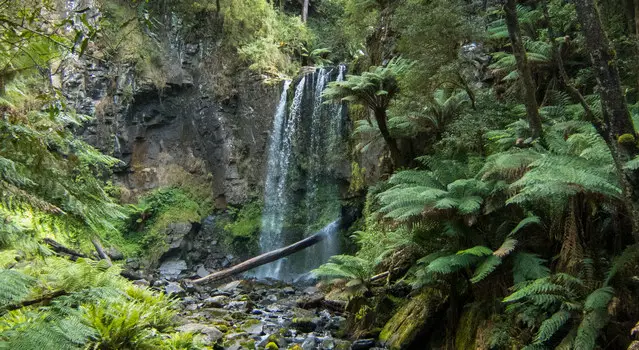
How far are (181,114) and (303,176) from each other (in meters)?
5.84

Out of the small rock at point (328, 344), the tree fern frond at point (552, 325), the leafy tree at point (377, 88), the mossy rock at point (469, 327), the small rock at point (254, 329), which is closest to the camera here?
the tree fern frond at point (552, 325)

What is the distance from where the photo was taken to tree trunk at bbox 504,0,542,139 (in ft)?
15.9

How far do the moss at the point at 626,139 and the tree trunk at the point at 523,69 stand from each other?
171 centimetres

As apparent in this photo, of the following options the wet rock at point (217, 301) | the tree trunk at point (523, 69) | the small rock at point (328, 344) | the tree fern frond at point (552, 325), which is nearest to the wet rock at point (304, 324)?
the small rock at point (328, 344)

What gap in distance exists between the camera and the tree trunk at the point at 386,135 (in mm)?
7586

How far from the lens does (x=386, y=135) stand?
7719 mm

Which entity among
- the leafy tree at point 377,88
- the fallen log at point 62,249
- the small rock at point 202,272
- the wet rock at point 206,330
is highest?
the leafy tree at point 377,88

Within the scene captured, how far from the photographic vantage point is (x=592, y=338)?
3.06m

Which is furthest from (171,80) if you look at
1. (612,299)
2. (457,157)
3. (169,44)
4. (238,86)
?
(612,299)

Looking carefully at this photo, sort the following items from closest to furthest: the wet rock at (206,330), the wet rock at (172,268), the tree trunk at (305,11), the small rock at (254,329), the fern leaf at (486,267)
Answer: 1. the fern leaf at (486,267)
2. the wet rock at (206,330)
3. the small rock at (254,329)
4. the wet rock at (172,268)
5. the tree trunk at (305,11)

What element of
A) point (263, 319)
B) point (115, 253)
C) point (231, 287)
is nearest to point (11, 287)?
point (263, 319)

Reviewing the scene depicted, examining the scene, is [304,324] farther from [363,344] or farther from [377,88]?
[377,88]

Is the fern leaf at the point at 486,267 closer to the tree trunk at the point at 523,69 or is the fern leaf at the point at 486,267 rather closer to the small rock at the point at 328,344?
the tree trunk at the point at 523,69

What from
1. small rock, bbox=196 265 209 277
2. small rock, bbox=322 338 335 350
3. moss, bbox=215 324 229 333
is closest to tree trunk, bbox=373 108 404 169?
small rock, bbox=322 338 335 350
